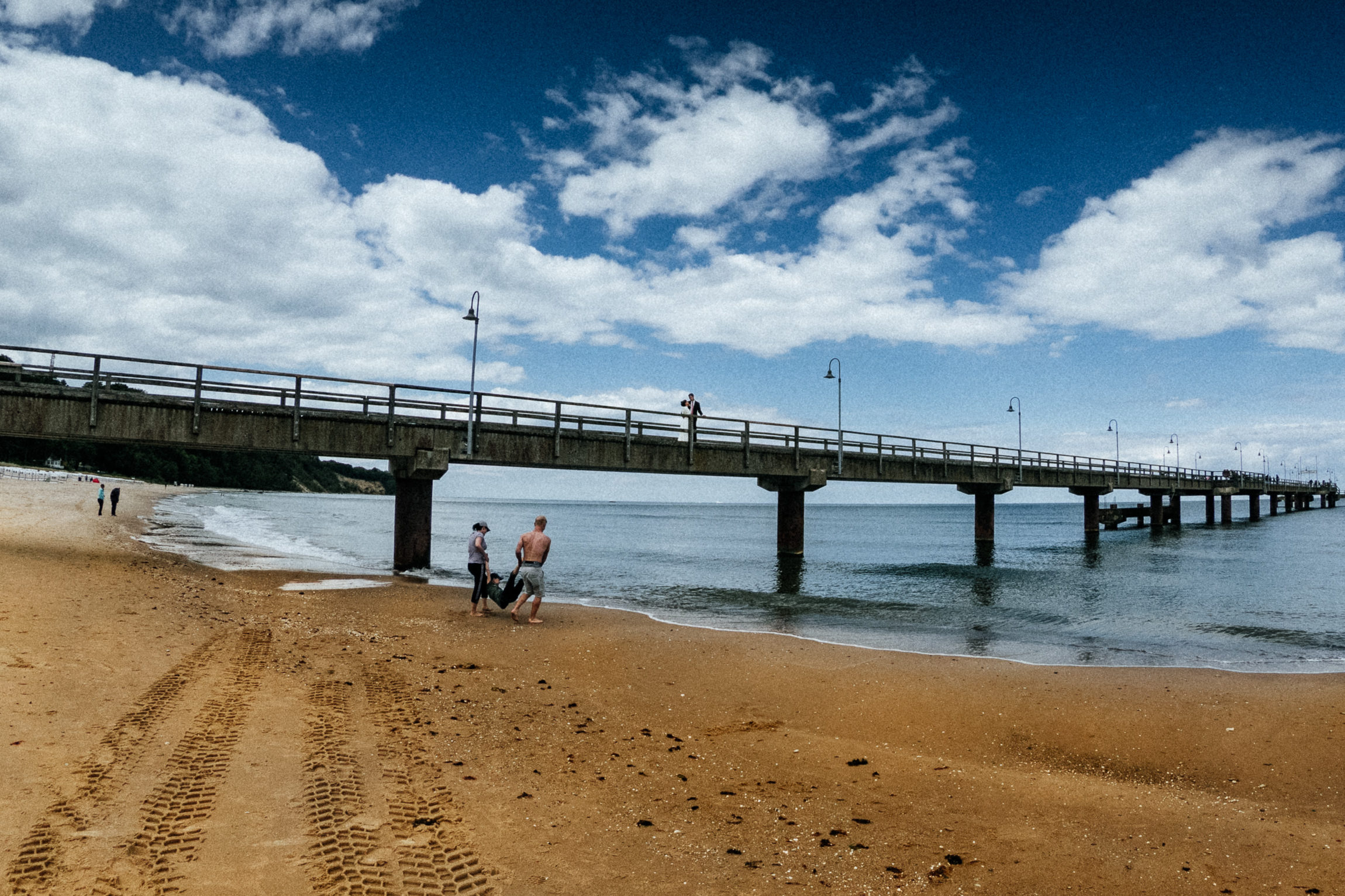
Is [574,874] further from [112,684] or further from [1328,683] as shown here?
[1328,683]

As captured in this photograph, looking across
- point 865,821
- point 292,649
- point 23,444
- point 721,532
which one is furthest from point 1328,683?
point 23,444

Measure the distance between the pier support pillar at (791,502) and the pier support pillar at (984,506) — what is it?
15924 mm

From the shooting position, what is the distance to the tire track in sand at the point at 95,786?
3.70 metres

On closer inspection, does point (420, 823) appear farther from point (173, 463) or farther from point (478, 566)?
point (173, 463)

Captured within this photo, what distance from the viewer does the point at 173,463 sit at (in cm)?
12612

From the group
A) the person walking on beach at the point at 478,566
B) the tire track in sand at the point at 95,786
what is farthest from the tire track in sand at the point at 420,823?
the person walking on beach at the point at 478,566

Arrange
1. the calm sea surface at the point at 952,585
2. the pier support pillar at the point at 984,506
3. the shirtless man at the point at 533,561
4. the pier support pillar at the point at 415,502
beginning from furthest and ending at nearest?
the pier support pillar at the point at 984,506 < the pier support pillar at the point at 415,502 < the calm sea surface at the point at 952,585 < the shirtless man at the point at 533,561

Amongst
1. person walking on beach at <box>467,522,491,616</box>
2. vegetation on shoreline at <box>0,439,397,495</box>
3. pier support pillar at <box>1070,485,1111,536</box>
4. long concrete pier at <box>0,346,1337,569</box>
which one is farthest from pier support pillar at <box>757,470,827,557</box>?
vegetation on shoreline at <box>0,439,397,495</box>

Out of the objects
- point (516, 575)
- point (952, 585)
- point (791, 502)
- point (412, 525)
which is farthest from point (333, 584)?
point (791, 502)

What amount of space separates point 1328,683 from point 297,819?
42.2 ft

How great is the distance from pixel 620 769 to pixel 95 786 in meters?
3.72

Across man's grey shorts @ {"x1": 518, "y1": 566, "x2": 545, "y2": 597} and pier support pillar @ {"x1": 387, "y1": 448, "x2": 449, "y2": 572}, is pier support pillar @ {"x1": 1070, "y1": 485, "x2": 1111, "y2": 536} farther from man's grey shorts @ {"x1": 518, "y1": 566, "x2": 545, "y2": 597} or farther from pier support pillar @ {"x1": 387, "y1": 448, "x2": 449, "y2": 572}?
man's grey shorts @ {"x1": 518, "y1": 566, "x2": 545, "y2": 597}

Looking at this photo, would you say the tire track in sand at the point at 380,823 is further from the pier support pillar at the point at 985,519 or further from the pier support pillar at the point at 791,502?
the pier support pillar at the point at 985,519

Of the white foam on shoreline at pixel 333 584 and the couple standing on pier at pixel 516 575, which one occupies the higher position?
the couple standing on pier at pixel 516 575
